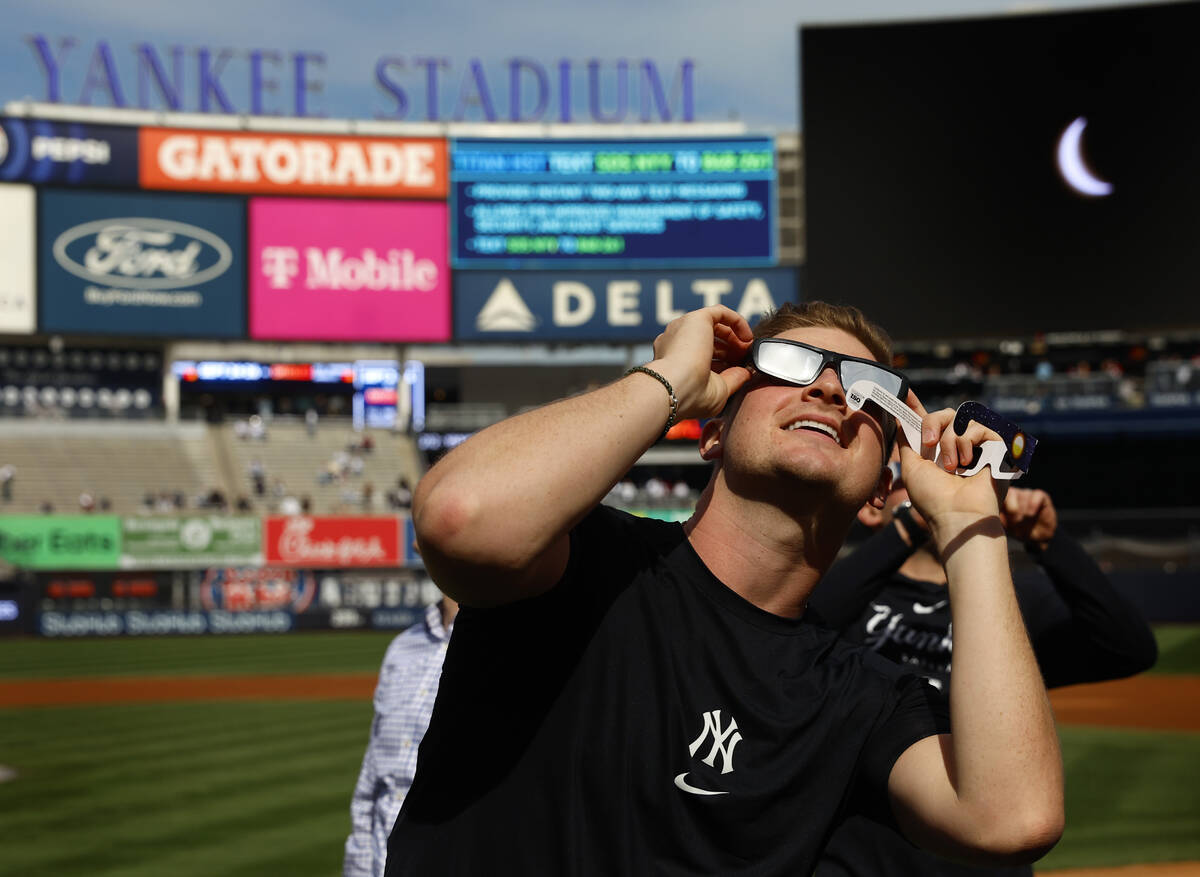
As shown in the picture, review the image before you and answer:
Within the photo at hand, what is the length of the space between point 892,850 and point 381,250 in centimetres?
3818

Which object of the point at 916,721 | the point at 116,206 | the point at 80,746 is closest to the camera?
the point at 916,721

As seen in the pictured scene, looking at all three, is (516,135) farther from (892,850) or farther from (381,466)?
(892,850)

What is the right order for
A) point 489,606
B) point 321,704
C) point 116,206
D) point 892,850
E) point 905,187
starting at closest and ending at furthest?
point 489,606 < point 892,850 < point 321,704 < point 905,187 < point 116,206

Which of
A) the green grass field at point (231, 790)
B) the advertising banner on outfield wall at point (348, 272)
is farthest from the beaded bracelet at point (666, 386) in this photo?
the advertising banner on outfield wall at point (348, 272)

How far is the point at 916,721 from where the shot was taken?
89.8 inches

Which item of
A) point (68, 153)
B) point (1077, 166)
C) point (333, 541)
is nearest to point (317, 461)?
point (333, 541)

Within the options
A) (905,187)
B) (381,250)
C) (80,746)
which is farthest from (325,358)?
(80,746)

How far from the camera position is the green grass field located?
325 inches

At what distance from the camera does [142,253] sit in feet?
129

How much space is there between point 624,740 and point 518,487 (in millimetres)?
523

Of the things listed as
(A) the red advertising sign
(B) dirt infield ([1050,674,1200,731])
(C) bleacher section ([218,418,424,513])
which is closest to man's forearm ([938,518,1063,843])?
(B) dirt infield ([1050,674,1200,731])

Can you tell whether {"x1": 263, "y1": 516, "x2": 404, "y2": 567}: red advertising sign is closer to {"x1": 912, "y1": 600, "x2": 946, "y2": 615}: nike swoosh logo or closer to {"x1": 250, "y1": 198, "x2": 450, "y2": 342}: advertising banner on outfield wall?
{"x1": 250, "y1": 198, "x2": 450, "y2": 342}: advertising banner on outfield wall

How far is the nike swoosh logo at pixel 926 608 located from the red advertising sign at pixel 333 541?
28796 millimetres

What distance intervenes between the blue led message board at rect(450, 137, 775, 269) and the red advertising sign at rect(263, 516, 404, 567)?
10.1 metres
